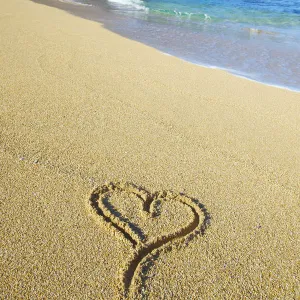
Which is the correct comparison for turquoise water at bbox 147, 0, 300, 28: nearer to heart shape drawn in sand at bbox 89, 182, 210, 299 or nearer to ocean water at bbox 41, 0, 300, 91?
ocean water at bbox 41, 0, 300, 91

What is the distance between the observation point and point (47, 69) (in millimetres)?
4188

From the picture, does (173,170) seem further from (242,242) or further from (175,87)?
(175,87)

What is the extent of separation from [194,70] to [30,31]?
3.16 meters

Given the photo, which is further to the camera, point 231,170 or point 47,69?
point 47,69

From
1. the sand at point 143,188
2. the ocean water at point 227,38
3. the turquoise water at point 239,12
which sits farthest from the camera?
the turquoise water at point 239,12

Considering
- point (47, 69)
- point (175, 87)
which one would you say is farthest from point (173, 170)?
point (47, 69)

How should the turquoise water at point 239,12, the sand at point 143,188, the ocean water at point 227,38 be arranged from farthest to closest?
the turquoise water at point 239,12
the ocean water at point 227,38
the sand at point 143,188

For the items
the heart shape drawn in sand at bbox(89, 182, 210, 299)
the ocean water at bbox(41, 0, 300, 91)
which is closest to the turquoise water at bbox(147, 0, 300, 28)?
the ocean water at bbox(41, 0, 300, 91)

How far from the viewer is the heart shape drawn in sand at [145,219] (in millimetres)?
1781

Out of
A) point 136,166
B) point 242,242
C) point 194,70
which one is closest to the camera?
point 242,242

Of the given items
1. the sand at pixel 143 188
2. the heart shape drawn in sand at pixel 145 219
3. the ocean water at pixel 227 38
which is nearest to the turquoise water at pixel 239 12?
the ocean water at pixel 227 38

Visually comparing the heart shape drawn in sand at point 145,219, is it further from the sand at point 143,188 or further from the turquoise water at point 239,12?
the turquoise water at point 239,12

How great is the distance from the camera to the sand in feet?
5.64

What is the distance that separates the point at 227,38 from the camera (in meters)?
8.75
